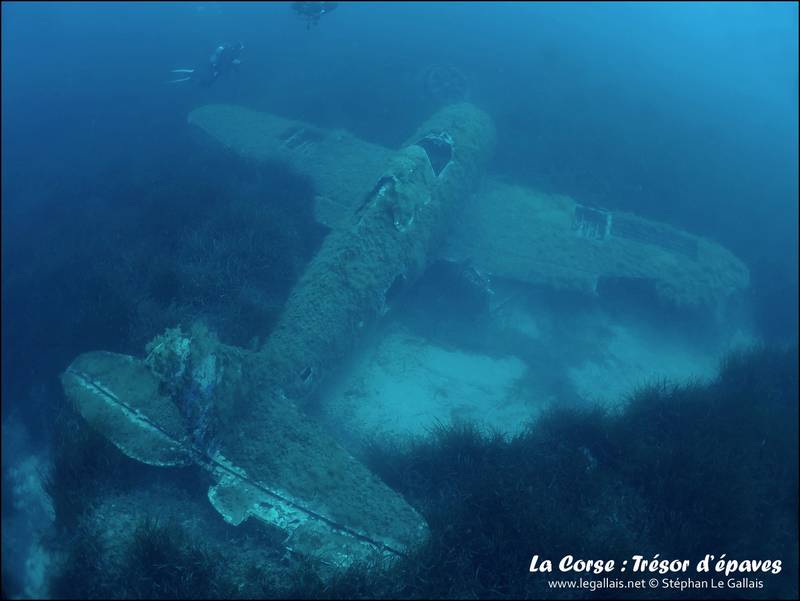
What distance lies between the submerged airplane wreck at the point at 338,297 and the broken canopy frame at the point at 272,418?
0.02 meters

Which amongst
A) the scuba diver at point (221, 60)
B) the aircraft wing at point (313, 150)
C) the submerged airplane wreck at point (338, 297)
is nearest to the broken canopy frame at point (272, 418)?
the submerged airplane wreck at point (338, 297)

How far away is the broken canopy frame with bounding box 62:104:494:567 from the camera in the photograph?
4480 millimetres

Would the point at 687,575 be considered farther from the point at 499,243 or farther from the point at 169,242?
the point at 169,242

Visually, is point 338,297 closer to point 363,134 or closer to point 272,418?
point 272,418

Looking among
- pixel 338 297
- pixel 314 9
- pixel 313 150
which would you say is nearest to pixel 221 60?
pixel 314 9

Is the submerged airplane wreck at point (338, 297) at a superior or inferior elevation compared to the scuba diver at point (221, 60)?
inferior

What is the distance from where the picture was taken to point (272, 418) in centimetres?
533

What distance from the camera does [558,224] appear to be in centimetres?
1048

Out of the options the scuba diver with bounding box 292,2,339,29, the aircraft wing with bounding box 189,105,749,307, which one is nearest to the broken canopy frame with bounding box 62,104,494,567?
the aircraft wing with bounding box 189,105,749,307

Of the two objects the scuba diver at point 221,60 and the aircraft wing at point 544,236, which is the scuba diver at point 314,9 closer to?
the scuba diver at point 221,60

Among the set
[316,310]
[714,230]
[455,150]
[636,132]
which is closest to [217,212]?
[316,310]

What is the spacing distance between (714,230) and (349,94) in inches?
519

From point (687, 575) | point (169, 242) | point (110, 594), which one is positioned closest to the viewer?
point (110, 594)

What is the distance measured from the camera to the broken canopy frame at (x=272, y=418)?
176 inches
